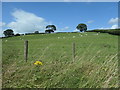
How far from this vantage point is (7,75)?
5355 mm

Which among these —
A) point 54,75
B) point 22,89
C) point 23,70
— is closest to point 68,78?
point 54,75

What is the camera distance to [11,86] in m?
4.56

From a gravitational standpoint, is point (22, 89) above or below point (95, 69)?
below

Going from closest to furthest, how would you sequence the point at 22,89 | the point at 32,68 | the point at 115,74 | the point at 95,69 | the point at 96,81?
the point at 22,89 → the point at 96,81 → the point at 115,74 → the point at 95,69 → the point at 32,68

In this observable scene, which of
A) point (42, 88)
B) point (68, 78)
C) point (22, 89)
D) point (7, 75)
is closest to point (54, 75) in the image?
point (68, 78)

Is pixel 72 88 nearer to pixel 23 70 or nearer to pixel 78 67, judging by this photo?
pixel 78 67

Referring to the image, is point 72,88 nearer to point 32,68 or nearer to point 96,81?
point 96,81

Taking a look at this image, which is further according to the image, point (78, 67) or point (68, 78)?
point (78, 67)

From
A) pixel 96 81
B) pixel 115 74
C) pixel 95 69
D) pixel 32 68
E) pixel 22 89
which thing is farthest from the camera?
pixel 32 68

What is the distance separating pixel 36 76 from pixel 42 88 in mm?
868

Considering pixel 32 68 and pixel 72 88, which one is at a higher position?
pixel 32 68

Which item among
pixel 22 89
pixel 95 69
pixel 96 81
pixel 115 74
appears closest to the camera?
pixel 22 89

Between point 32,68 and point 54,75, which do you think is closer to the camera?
point 54,75

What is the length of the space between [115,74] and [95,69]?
0.72m
